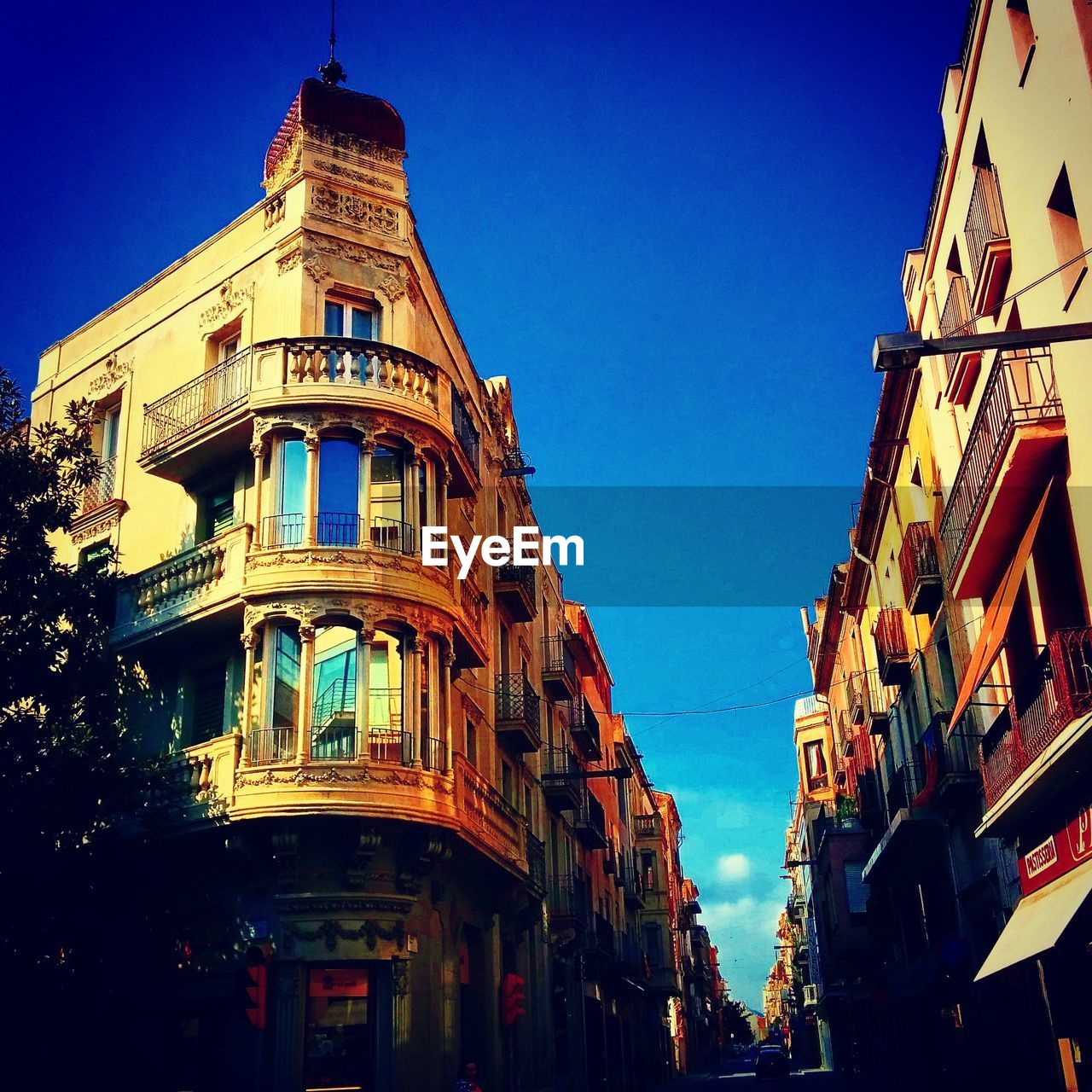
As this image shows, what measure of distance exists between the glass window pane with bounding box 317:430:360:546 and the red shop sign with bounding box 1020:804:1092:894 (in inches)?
462

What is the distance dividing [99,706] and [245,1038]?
583cm

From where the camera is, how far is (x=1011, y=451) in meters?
Result: 14.7

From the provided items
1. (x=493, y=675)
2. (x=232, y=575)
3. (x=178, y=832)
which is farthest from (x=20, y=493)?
(x=493, y=675)

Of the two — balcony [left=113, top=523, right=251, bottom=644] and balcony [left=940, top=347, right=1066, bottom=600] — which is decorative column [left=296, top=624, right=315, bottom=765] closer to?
balcony [left=113, top=523, right=251, bottom=644]

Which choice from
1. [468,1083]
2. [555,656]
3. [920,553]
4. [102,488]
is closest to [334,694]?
[468,1083]

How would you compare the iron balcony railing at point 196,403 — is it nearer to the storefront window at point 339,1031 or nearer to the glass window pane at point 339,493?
the glass window pane at point 339,493

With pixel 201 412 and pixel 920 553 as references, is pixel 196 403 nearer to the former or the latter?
pixel 201 412

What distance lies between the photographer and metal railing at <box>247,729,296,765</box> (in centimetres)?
1844

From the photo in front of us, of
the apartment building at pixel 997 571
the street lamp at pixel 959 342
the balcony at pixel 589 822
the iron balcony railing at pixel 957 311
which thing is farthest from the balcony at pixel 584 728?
the street lamp at pixel 959 342

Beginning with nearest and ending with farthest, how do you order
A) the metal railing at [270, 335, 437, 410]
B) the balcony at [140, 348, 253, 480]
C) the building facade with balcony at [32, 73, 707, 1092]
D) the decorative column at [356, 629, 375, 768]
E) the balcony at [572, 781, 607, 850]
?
the building facade with balcony at [32, 73, 707, 1092] < the decorative column at [356, 629, 375, 768] < the metal railing at [270, 335, 437, 410] < the balcony at [140, 348, 253, 480] < the balcony at [572, 781, 607, 850]

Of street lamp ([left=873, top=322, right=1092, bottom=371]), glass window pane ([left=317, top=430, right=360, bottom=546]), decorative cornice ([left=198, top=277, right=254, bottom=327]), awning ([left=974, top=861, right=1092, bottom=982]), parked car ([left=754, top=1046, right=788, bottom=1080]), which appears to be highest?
decorative cornice ([left=198, top=277, right=254, bottom=327])

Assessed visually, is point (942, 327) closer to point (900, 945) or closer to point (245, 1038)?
point (245, 1038)

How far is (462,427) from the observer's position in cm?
2472

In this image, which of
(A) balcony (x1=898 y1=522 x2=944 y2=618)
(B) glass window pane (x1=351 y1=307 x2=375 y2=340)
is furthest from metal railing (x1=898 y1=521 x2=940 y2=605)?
Answer: (B) glass window pane (x1=351 y1=307 x2=375 y2=340)
